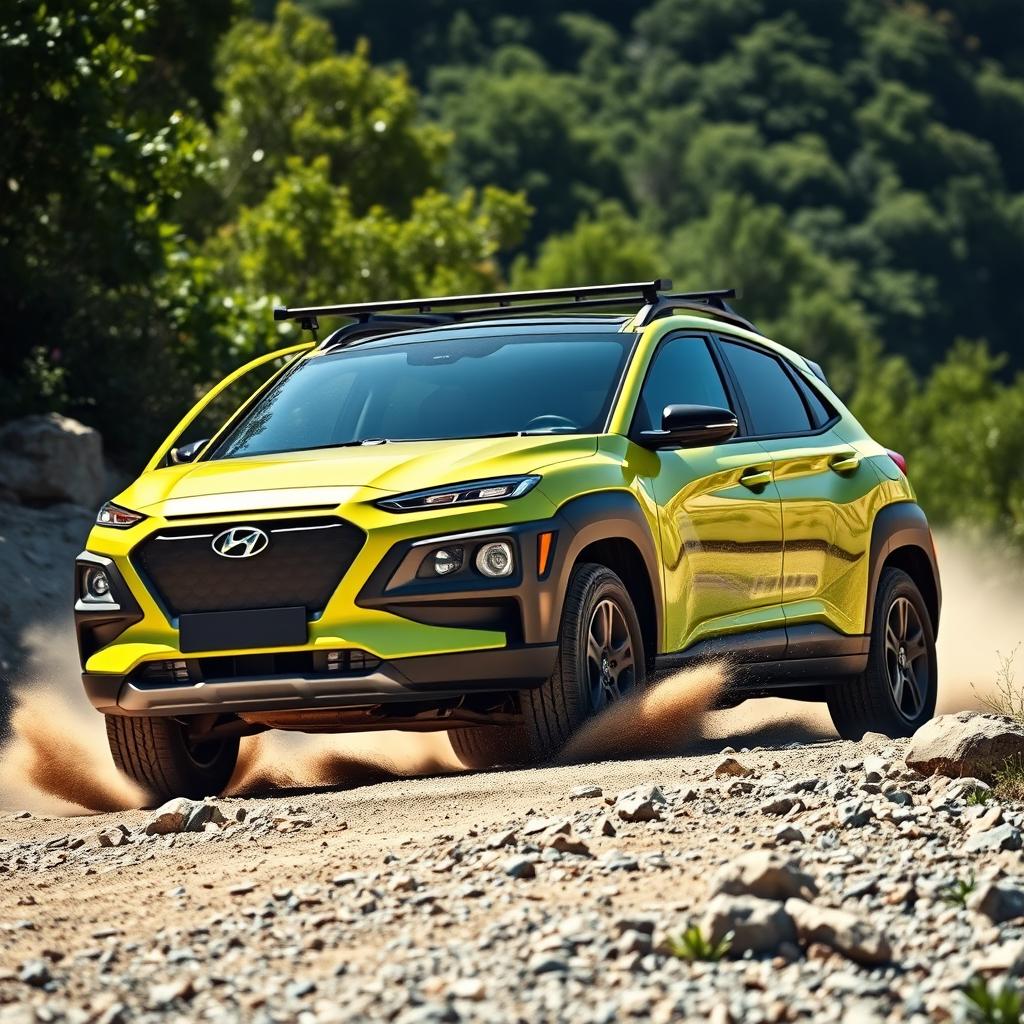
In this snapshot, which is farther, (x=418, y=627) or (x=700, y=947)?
(x=418, y=627)

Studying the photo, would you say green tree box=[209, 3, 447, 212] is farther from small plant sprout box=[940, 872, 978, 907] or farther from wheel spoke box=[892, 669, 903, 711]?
small plant sprout box=[940, 872, 978, 907]

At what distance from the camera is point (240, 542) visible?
26.6 feet

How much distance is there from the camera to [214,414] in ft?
66.5

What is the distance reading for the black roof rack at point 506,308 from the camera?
953 centimetres

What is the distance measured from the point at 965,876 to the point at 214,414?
1521cm

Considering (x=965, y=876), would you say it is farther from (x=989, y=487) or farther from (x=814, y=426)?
(x=989, y=487)

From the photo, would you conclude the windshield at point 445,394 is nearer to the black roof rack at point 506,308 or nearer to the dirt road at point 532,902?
the black roof rack at point 506,308

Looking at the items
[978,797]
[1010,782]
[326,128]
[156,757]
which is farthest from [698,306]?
[326,128]

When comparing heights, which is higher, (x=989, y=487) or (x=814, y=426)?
(x=814, y=426)

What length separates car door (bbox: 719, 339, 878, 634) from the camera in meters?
9.73

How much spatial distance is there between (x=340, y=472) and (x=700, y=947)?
150 inches

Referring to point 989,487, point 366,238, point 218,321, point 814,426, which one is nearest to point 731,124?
point 989,487

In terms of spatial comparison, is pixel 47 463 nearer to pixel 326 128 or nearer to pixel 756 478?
pixel 756 478

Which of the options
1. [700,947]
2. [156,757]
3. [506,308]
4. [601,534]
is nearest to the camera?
[700,947]
